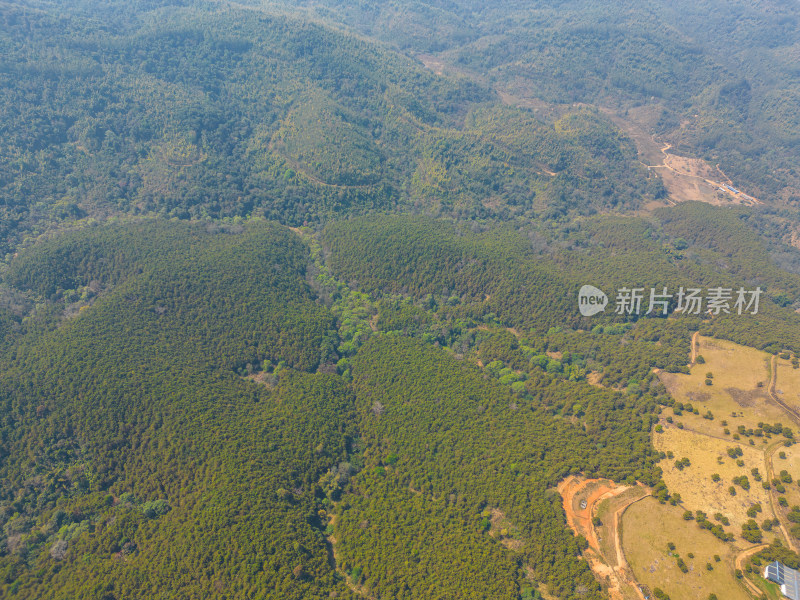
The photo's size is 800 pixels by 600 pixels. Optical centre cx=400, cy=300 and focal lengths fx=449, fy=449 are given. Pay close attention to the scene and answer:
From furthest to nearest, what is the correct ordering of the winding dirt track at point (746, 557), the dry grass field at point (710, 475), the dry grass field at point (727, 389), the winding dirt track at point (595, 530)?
the dry grass field at point (727, 389) < the dry grass field at point (710, 475) < the winding dirt track at point (595, 530) < the winding dirt track at point (746, 557)

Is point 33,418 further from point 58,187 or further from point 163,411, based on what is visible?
point 58,187

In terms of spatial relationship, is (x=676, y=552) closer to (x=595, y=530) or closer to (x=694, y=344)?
(x=595, y=530)

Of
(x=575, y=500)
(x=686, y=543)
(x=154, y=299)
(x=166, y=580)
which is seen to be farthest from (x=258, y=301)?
(x=686, y=543)

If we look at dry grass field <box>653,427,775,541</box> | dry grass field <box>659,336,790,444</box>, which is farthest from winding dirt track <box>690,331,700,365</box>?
dry grass field <box>653,427,775,541</box>

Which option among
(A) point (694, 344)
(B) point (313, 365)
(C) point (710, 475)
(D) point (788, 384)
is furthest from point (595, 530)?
(B) point (313, 365)

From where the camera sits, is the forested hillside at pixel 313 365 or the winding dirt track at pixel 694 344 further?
the winding dirt track at pixel 694 344

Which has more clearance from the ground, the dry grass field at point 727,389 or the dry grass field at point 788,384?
the dry grass field at point 788,384

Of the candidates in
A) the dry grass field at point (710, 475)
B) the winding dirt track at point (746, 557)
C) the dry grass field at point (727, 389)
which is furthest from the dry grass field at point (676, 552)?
the dry grass field at point (727, 389)

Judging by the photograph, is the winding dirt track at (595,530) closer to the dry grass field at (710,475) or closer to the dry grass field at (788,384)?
the dry grass field at (710,475)

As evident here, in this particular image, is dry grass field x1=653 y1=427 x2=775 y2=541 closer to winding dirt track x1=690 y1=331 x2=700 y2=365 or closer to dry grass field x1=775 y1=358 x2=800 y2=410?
dry grass field x1=775 y1=358 x2=800 y2=410
